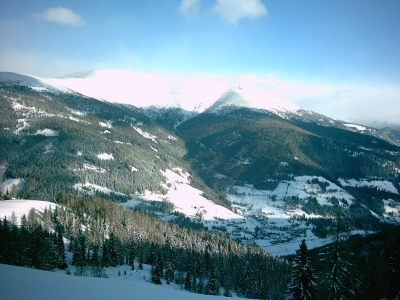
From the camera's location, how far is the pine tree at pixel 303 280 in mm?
33031

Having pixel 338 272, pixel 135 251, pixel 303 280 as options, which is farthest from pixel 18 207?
pixel 338 272

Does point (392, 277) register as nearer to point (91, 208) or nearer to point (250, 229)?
point (91, 208)

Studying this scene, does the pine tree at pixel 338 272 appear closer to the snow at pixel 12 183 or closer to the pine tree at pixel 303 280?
the pine tree at pixel 303 280

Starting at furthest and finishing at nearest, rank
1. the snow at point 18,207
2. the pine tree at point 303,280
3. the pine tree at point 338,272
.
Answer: the snow at point 18,207 < the pine tree at point 303,280 < the pine tree at point 338,272

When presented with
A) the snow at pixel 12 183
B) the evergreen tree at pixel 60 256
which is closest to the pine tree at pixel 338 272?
the evergreen tree at pixel 60 256

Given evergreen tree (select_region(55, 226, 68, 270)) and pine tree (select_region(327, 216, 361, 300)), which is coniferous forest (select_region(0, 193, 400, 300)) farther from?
evergreen tree (select_region(55, 226, 68, 270))

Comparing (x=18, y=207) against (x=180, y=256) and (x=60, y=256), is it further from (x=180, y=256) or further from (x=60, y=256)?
(x=180, y=256)

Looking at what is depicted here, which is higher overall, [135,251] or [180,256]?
[135,251]

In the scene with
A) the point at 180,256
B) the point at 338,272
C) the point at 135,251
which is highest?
the point at 338,272

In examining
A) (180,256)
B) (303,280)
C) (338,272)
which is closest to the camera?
(338,272)

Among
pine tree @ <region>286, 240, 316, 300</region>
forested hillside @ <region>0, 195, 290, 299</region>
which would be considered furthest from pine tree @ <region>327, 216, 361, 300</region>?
forested hillside @ <region>0, 195, 290, 299</region>

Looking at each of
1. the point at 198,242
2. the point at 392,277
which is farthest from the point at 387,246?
the point at 392,277

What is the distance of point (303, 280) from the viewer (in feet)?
109

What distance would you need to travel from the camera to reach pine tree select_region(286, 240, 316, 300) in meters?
33.0
